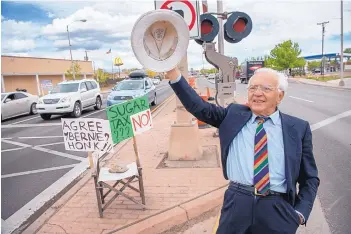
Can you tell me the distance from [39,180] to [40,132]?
5877 millimetres

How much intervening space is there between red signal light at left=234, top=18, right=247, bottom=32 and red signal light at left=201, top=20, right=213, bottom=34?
496 millimetres

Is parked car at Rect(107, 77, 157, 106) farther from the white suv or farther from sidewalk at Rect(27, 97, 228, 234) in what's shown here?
sidewalk at Rect(27, 97, 228, 234)

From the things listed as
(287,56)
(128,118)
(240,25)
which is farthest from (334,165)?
(287,56)

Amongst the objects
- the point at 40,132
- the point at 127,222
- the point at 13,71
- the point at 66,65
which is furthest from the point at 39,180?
the point at 66,65

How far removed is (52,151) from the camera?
8133mm

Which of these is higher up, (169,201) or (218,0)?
(218,0)

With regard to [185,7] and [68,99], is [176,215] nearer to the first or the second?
[185,7]

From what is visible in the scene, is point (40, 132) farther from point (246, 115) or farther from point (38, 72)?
point (38, 72)

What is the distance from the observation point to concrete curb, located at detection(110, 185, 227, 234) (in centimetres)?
363

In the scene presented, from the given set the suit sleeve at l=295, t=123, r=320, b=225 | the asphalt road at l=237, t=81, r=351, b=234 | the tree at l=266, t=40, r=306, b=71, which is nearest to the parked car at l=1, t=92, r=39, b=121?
the asphalt road at l=237, t=81, r=351, b=234

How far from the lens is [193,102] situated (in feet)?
7.20

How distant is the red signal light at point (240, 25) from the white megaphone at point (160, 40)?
4.35m

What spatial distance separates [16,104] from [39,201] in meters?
13.1

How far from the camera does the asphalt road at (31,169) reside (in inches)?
189
